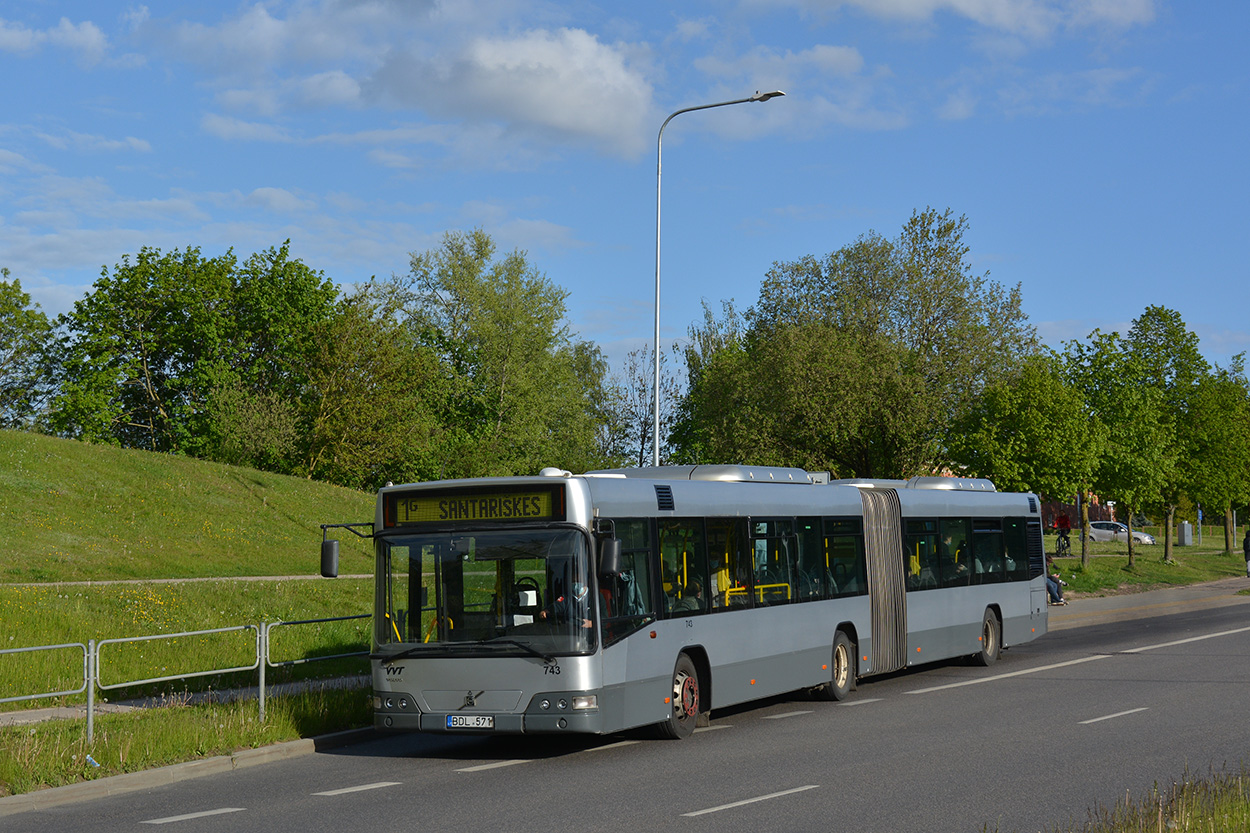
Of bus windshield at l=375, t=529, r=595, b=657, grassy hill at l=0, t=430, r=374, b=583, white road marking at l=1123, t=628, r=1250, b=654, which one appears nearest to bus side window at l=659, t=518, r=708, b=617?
bus windshield at l=375, t=529, r=595, b=657

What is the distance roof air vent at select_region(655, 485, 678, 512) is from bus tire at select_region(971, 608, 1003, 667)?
29.4 feet

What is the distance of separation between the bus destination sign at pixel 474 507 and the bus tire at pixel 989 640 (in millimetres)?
10866

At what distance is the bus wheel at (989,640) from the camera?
20562 millimetres

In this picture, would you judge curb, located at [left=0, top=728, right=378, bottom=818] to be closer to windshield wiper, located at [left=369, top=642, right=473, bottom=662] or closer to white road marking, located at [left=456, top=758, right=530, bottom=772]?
windshield wiper, located at [left=369, top=642, right=473, bottom=662]

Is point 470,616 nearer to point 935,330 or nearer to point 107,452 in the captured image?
point 107,452

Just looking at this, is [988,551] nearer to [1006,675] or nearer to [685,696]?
[1006,675]

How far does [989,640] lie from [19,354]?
63.1 meters

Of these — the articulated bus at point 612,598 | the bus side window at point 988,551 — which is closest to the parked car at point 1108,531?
the bus side window at point 988,551

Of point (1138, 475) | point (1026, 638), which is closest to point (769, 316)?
point (1138, 475)

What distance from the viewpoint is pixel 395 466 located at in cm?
6438

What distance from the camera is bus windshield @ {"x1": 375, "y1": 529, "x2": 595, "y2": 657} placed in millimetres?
11695

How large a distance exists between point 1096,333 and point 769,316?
13.9 m

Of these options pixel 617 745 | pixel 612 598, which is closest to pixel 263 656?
pixel 617 745

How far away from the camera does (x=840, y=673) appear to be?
16547mm
